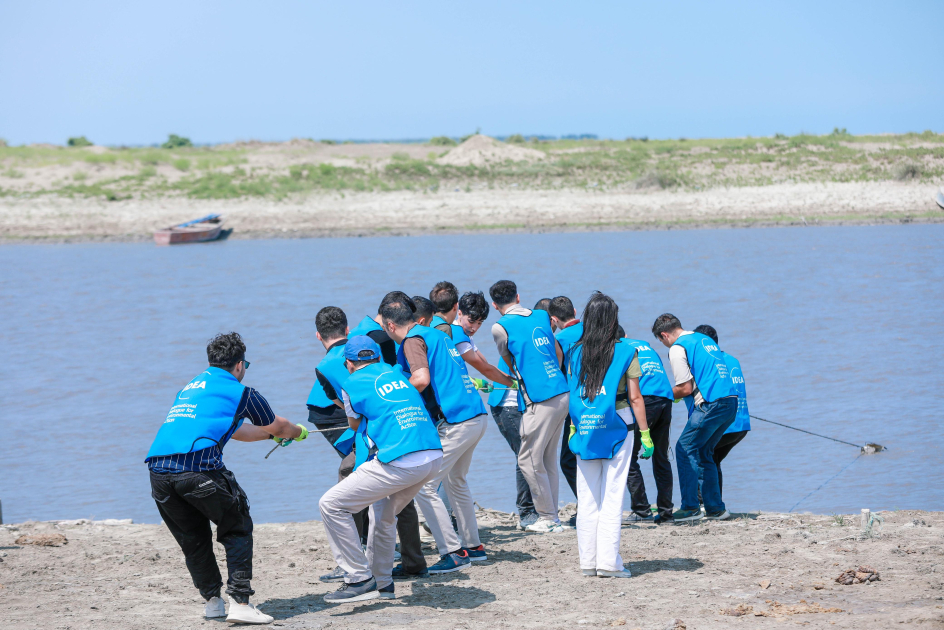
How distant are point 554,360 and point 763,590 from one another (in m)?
2.21

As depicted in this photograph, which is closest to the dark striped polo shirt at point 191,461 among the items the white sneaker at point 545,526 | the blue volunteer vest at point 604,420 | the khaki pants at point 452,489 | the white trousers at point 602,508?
the khaki pants at point 452,489

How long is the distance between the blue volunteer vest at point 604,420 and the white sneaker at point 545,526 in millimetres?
1516

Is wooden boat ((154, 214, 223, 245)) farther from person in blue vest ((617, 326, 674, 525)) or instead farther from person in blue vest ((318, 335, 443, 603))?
person in blue vest ((318, 335, 443, 603))

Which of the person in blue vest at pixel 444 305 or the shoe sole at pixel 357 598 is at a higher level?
the person in blue vest at pixel 444 305

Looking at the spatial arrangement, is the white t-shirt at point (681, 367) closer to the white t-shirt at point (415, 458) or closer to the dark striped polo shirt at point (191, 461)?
the white t-shirt at point (415, 458)

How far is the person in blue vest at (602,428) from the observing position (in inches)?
226

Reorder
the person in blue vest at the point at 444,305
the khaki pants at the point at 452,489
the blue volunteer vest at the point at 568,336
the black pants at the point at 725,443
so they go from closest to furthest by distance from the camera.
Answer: the khaki pants at the point at 452,489
the person in blue vest at the point at 444,305
the blue volunteer vest at the point at 568,336
the black pants at the point at 725,443

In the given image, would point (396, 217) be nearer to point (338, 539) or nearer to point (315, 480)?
point (315, 480)

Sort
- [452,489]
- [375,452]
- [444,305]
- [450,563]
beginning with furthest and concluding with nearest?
[444,305], [452,489], [450,563], [375,452]

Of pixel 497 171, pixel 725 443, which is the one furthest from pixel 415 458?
pixel 497 171

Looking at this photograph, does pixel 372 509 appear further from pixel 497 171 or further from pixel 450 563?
pixel 497 171

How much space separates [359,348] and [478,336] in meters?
11.8

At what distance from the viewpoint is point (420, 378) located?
18.9ft

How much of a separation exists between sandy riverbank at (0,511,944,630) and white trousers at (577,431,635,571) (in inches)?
5.8
